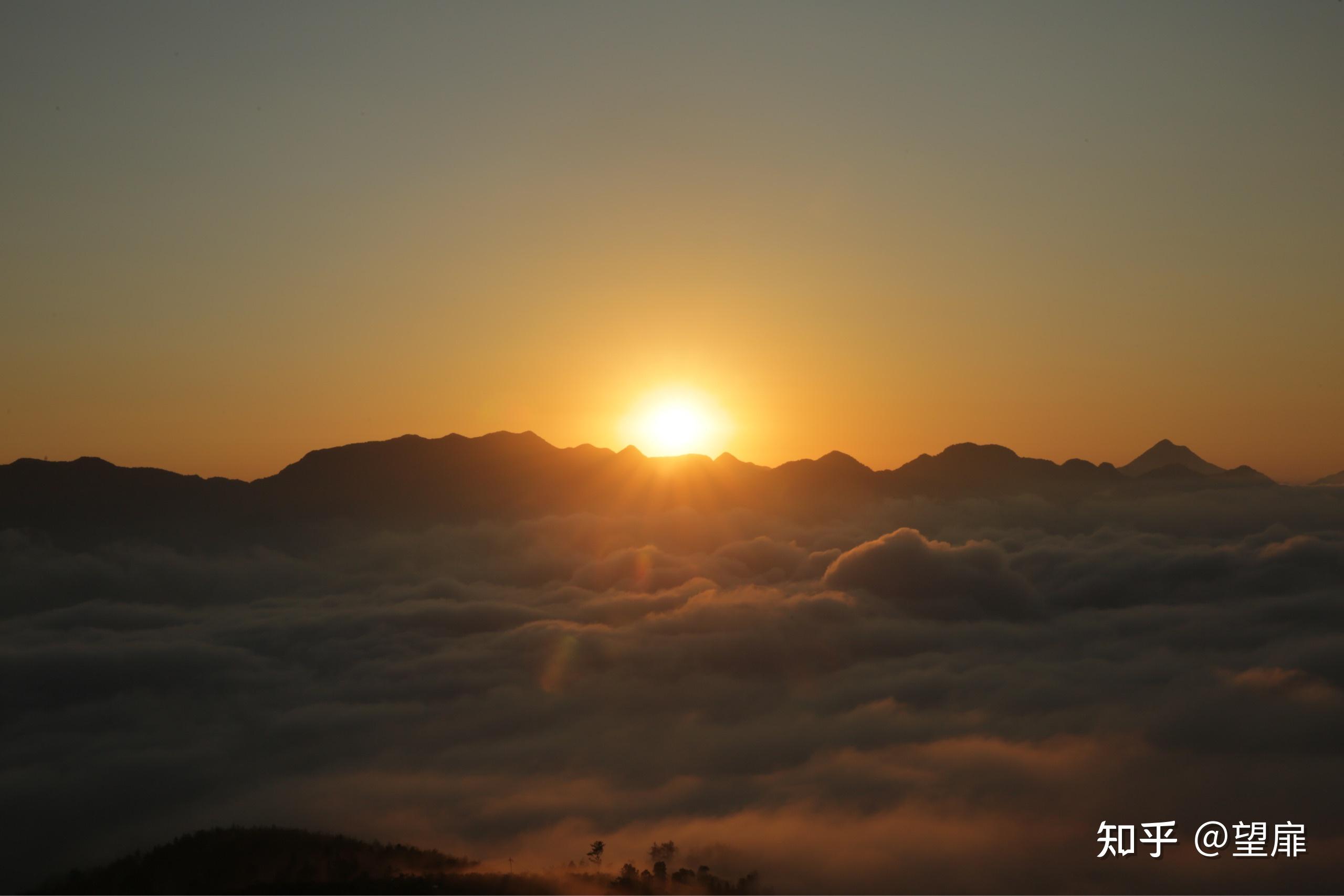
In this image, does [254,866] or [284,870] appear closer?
[284,870]

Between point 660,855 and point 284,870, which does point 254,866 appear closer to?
point 284,870

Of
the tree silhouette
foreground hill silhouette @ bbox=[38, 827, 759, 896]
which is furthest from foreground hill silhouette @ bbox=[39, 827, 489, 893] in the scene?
the tree silhouette

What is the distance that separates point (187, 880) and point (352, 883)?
135 feet

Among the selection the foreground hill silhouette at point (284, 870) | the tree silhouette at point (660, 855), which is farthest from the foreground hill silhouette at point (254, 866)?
the tree silhouette at point (660, 855)

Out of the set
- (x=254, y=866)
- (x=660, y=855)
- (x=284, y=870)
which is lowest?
(x=660, y=855)

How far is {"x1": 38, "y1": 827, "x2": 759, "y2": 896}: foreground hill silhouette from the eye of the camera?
12738 centimetres

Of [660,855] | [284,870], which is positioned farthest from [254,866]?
[660,855]

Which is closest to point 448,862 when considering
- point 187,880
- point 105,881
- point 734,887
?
point 187,880

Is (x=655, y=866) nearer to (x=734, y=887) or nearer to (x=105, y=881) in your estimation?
(x=734, y=887)

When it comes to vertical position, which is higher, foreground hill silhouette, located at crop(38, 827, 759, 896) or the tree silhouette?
foreground hill silhouette, located at crop(38, 827, 759, 896)

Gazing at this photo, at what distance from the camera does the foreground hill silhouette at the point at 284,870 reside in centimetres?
12738

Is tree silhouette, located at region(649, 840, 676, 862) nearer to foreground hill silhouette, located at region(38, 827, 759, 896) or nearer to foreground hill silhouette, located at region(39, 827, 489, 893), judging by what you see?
foreground hill silhouette, located at region(38, 827, 759, 896)

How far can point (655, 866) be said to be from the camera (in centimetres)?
17388

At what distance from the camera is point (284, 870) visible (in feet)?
446
